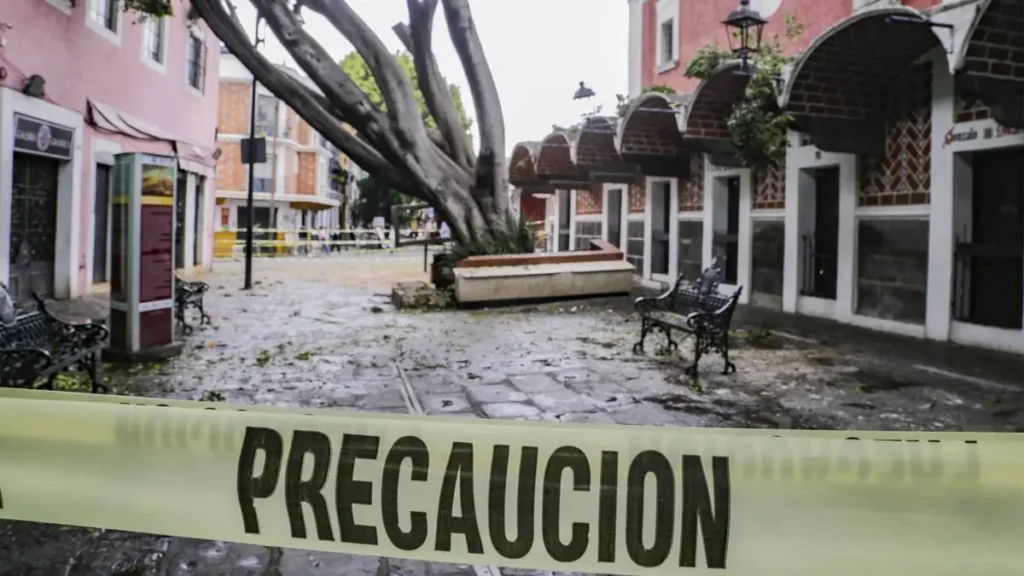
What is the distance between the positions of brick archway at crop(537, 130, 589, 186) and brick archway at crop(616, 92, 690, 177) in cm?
456

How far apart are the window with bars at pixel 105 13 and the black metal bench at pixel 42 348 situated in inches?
371

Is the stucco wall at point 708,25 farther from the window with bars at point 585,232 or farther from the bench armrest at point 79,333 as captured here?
the bench armrest at point 79,333

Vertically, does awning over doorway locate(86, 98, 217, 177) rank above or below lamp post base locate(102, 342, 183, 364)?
above

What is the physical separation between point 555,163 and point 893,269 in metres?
12.3

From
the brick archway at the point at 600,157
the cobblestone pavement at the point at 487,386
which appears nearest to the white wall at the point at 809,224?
the cobblestone pavement at the point at 487,386

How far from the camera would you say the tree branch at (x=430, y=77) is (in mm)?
14234

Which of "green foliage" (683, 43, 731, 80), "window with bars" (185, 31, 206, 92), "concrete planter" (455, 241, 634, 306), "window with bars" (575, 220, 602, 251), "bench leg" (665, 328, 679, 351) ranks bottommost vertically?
"bench leg" (665, 328, 679, 351)

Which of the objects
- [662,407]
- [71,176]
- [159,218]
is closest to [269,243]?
[71,176]

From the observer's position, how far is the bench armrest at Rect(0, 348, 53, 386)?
4.82m

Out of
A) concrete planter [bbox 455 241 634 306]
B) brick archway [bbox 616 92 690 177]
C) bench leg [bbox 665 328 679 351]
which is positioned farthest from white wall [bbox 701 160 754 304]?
bench leg [bbox 665 328 679 351]

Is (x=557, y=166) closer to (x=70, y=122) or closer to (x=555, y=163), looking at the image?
(x=555, y=163)

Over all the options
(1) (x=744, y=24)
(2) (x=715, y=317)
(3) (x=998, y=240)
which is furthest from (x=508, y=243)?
(3) (x=998, y=240)

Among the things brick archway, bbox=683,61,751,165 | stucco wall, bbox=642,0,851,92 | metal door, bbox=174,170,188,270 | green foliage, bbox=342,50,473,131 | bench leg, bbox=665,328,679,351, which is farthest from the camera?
green foliage, bbox=342,50,473,131

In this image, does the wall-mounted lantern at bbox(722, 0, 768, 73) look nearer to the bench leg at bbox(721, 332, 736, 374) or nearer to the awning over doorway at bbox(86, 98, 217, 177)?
the bench leg at bbox(721, 332, 736, 374)
